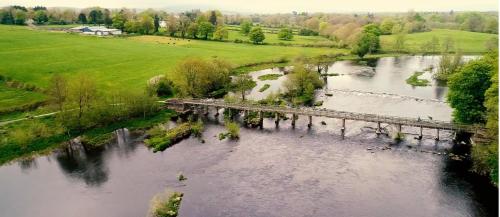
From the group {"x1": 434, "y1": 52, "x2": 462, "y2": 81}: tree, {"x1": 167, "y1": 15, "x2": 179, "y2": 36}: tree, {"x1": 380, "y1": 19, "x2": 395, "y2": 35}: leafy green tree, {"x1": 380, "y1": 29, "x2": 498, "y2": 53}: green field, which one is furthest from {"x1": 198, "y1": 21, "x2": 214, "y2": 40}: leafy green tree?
{"x1": 434, "y1": 52, "x2": 462, "y2": 81}: tree

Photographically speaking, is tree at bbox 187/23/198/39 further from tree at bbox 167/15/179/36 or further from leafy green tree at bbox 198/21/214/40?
tree at bbox 167/15/179/36

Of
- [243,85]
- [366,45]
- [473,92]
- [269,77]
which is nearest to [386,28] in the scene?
[366,45]

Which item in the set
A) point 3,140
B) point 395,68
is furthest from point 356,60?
point 3,140

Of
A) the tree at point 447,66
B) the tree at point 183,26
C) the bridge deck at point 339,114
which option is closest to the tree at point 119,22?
the tree at point 183,26

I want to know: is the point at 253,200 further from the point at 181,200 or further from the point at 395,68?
the point at 395,68

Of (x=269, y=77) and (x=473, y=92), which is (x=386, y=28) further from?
(x=473, y=92)

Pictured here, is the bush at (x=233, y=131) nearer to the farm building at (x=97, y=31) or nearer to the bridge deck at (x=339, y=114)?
the bridge deck at (x=339, y=114)

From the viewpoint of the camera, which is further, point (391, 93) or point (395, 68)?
point (395, 68)
